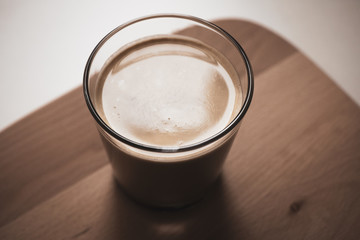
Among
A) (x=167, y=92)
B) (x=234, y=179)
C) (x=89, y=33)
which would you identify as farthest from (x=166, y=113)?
(x=89, y=33)

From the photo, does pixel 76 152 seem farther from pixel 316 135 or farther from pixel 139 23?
pixel 316 135

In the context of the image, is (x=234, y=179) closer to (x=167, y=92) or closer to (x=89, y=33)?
(x=167, y=92)

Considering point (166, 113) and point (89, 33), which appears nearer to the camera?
point (166, 113)

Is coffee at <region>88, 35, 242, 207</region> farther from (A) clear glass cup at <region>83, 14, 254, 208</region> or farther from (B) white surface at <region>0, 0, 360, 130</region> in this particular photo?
(B) white surface at <region>0, 0, 360, 130</region>

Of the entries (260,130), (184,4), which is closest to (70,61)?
(184,4)

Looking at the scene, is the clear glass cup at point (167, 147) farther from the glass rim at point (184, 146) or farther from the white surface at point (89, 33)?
the white surface at point (89, 33)
